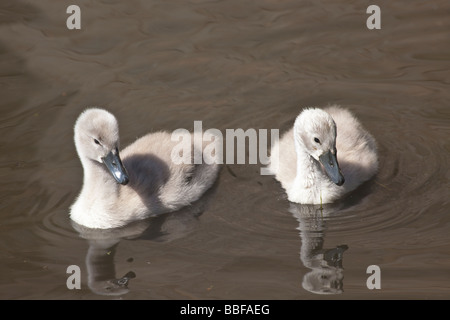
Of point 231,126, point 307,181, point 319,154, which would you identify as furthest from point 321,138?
point 231,126

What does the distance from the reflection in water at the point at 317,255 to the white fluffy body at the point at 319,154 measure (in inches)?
5.9

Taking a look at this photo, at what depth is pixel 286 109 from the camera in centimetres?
790

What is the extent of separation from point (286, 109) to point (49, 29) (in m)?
2.96

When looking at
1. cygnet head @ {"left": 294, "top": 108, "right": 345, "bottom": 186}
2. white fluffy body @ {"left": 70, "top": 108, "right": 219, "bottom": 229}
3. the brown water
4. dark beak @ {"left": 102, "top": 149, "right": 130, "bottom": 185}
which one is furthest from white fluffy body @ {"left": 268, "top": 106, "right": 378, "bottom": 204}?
dark beak @ {"left": 102, "top": 149, "right": 130, "bottom": 185}

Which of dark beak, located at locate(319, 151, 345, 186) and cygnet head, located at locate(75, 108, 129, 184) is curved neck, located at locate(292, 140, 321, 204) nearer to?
dark beak, located at locate(319, 151, 345, 186)

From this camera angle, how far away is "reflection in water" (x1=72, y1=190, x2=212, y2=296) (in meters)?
5.98

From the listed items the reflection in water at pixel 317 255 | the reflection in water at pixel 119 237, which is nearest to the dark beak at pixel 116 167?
the reflection in water at pixel 119 237

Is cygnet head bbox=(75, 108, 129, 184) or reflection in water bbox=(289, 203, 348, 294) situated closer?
reflection in water bbox=(289, 203, 348, 294)

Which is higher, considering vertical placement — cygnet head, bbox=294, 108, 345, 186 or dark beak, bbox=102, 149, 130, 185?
cygnet head, bbox=294, 108, 345, 186

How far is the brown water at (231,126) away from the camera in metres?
5.99

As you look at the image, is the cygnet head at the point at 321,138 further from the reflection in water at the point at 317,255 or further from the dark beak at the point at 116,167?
the dark beak at the point at 116,167

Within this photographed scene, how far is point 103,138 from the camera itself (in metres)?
6.39

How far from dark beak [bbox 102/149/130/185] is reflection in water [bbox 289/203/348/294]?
1.32 metres

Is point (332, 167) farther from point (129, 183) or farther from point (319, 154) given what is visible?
point (129, 183)
